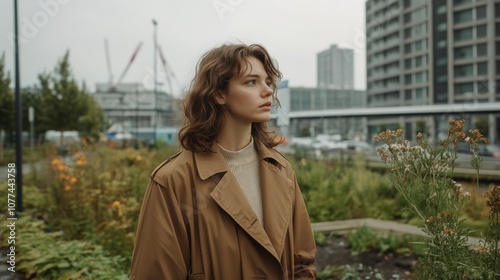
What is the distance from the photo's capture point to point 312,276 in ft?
5.65

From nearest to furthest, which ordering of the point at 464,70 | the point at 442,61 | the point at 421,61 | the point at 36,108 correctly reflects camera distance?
1. the point at 36,108
2. the point at 464,70
3. the point at 442,61
4. the point at 421,61

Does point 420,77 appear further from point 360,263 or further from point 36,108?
point 360,263

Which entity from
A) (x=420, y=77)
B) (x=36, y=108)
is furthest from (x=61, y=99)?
(x=420, y=77)

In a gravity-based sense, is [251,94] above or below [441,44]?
below

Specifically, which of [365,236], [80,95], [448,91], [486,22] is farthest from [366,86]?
[365,236]

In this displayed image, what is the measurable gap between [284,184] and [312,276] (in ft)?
1.22

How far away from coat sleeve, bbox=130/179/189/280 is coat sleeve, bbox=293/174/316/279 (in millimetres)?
437

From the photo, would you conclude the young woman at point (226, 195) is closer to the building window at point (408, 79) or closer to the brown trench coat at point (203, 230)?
the brown trench coat at point (203, 230)

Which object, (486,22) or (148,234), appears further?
(486,22)

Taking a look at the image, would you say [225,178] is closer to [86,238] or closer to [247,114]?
[247,114]

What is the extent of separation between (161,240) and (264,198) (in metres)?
0.40

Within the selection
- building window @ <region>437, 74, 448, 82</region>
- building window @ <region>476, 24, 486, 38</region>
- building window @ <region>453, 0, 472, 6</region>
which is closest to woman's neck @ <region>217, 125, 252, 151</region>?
building window @ <region>476, 24, 486, 38</region>

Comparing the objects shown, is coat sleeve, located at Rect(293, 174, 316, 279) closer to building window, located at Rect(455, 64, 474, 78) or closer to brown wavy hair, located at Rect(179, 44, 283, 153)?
brown wavy hair, located at Rect(179, 44, 283, 153)

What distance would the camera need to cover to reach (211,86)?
1.65 meters
